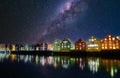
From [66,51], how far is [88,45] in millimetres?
10794

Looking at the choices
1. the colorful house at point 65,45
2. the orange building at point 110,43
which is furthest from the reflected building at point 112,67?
the colorful house at point 65,45

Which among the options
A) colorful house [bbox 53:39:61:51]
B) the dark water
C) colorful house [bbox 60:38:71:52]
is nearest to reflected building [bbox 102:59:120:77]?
the dark water

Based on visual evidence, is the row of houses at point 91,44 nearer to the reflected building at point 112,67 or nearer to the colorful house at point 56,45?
the colorful house at point 56,45

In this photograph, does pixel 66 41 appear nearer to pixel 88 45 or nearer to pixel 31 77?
pixel 88 45

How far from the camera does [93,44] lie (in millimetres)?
66500

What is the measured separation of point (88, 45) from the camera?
6862cm

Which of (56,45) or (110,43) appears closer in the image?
(110,43)

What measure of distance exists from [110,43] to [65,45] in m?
21.1

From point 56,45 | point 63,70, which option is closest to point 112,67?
point 63,70

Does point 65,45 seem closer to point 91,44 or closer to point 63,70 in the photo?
point 91,44

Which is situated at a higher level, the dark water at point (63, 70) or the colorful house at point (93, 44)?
the colorful house at point (93, 44)

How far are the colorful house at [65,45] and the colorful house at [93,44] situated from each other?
9681 mm

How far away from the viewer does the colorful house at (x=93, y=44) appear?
2574 inches

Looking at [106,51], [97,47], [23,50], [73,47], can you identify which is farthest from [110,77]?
[23,50]
